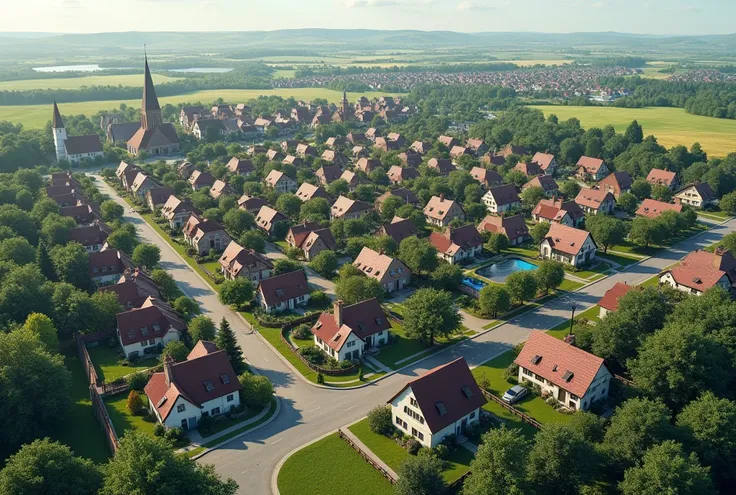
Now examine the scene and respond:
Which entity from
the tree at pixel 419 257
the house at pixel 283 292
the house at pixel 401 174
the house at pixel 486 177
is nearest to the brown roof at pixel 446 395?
the house at pixel 283 292

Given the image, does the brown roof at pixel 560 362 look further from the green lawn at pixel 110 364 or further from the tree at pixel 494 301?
the green lawn at pixel 110 364

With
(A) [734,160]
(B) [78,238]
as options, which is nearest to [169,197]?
(B) [78,238]

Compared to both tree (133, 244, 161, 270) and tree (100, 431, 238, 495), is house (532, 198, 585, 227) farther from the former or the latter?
tree (100, 431, 238, 495)

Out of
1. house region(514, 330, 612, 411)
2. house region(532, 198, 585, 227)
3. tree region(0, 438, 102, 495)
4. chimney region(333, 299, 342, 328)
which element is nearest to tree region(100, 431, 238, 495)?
tree region(0, 438, 102, 495)

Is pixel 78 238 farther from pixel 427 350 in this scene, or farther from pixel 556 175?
pixel 556 175

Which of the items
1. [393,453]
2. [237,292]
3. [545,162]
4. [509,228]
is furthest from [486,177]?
[393,453]

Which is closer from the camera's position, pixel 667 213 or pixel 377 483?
pixel 377 483

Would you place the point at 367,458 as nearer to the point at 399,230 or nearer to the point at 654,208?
the point at 399,230
